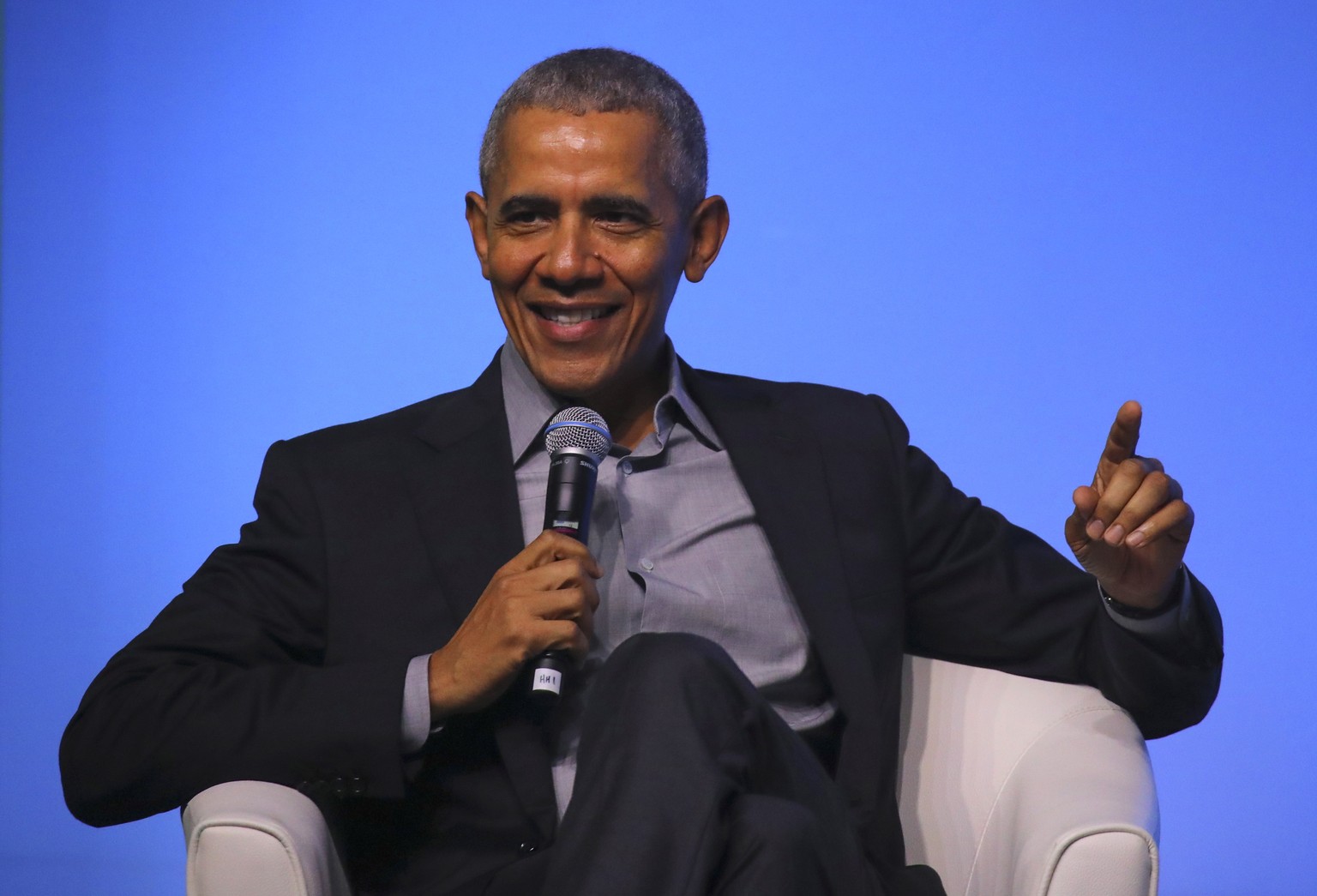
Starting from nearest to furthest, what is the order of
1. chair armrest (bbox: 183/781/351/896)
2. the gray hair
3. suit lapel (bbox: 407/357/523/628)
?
chair armrest (bbox: 183/781/351/896), suit lapel (bbox: 407/357/523/628), the gray hair

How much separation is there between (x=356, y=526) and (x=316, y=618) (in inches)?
4.8

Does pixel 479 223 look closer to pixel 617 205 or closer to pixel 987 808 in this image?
pixel 617 205

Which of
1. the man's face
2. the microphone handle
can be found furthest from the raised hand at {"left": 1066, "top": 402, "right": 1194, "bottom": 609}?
the man's face

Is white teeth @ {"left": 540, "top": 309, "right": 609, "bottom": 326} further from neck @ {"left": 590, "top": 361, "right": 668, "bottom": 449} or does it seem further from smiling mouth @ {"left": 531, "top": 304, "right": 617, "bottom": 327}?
neck @ {"left": 590, "top": 361, "right": 668, "bottom": 449}

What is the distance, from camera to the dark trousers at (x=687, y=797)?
51.8 inches

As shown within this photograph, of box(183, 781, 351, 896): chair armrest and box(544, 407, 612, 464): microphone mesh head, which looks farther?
box(544, 407, 612, 464): microphone mesh head

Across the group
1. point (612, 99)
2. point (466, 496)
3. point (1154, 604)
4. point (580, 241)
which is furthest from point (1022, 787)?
point (612, 99)

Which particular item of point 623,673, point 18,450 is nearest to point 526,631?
point 623,673

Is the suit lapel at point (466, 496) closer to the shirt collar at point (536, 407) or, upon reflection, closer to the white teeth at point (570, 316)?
the shirt collar at point (536, 407)

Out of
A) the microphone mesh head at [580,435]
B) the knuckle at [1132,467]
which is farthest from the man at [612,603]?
the microphone mesh head at [580,435]

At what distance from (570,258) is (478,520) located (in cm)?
35

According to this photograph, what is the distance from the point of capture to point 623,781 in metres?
1.35

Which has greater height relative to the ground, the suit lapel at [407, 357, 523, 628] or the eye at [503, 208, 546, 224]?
the eye at [503, 208, 546, 224]

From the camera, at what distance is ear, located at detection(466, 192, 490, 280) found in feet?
6.57
